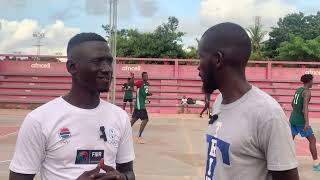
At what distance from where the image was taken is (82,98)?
105 inches

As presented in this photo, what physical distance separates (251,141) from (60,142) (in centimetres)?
91

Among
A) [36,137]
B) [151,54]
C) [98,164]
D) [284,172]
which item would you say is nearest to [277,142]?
[284,172]

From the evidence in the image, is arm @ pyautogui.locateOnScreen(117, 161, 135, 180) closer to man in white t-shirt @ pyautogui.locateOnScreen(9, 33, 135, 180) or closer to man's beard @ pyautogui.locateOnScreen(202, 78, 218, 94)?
man in white t-shirt @ pyautogui.locateOnScreen(9, 33, 135, 180)

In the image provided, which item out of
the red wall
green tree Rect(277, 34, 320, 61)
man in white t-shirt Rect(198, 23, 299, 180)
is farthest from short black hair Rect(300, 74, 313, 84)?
green tree Rect(277, 34, 320, 61)

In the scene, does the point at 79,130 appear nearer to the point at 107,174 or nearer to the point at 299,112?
the point at 107,174

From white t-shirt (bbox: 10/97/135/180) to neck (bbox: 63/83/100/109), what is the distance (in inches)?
1.3

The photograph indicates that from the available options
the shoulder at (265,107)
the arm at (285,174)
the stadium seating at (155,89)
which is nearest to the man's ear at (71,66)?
the shoulder at (265,107)

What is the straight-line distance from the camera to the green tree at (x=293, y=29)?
43.0m

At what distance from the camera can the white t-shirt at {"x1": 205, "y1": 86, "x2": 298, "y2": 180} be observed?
231 cm

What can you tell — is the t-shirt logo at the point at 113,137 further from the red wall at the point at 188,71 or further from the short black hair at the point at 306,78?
the red wall at the point at 188,71

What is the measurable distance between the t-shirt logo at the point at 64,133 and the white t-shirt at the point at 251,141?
714 mm

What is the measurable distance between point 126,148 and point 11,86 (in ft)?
77.6

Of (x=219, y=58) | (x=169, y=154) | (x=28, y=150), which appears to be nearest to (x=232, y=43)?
(x=219, y=58)

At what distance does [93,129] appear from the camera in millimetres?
2590
